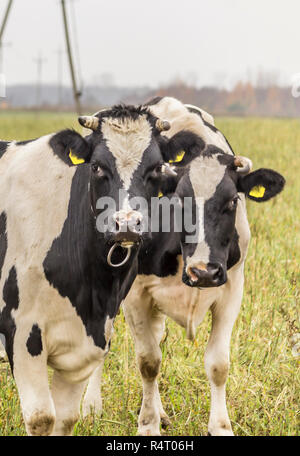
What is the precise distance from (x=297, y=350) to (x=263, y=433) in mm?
1168

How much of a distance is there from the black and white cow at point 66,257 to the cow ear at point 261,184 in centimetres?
88

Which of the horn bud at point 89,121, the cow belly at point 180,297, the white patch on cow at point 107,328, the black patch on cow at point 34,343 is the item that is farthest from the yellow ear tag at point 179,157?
the black patch on cow at point 34,343

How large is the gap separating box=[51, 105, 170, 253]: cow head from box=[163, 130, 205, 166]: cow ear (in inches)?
2.6

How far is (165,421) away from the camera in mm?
4938

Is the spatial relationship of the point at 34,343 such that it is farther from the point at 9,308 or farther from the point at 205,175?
the point at 205,175

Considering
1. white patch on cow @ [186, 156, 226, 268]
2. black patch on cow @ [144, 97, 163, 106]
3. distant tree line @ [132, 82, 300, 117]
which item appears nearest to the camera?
white patch on cow @ [186, 156, 226, 268]

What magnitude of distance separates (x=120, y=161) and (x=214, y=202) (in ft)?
2.95

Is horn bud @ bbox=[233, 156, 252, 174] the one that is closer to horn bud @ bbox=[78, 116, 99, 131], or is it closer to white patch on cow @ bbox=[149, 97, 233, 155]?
white patch on cow @ bbox=[149, 97, 233, 155]

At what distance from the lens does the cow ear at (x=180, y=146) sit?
158 inches

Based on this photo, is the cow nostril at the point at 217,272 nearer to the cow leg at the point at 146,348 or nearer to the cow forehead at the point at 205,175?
the cow forehead at the point at 205,175

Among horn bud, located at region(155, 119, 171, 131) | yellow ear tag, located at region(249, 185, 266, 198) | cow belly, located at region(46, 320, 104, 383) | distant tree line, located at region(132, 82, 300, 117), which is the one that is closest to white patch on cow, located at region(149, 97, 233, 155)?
yellow ear tag, located at region(249, 185, 266, 198)

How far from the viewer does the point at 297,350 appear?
17.8 feet

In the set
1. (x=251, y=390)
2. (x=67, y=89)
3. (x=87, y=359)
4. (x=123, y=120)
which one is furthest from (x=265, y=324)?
(x=67, y=89)

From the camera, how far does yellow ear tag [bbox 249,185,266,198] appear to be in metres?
4.56
